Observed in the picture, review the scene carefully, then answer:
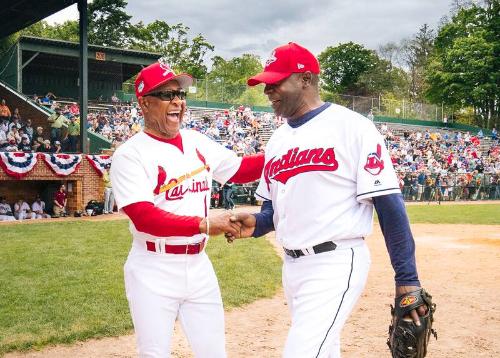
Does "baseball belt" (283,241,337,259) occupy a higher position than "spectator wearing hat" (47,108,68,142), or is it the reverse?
"spectator wearing hat" (47,108,68,142)

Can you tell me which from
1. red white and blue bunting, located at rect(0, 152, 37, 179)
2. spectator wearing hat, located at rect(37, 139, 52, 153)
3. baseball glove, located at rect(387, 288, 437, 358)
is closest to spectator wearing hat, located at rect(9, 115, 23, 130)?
spectator wearing hat, located at rect(37, 139, 52, 153)

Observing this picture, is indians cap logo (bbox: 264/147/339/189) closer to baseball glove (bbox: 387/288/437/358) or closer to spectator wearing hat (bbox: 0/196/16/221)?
baseball glove (bbox: 387/288/437/358)

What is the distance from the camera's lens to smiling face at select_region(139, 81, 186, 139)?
3.19 m

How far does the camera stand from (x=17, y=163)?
1595 centimetres

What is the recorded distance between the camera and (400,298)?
241cm

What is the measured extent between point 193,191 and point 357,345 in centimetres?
261

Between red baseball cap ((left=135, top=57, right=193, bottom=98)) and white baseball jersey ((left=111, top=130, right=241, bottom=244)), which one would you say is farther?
red baseball cap ((left=135, top=57, right=193, bottom=98))

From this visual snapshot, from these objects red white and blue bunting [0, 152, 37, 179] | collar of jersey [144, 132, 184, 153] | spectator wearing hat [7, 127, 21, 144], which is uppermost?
spectator wearing hat [7, 127, 21, 144]

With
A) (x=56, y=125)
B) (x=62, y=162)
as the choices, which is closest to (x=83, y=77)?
(x=56, y=125)

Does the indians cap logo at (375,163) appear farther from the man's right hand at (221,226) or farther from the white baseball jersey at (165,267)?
the white baseball jersey at (165,267)

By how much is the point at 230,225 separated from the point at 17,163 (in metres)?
14.7

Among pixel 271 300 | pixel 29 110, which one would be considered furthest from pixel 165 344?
pixel 29 110

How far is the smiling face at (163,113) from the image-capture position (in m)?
3.19

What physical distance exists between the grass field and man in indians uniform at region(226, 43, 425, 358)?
10.3ft
